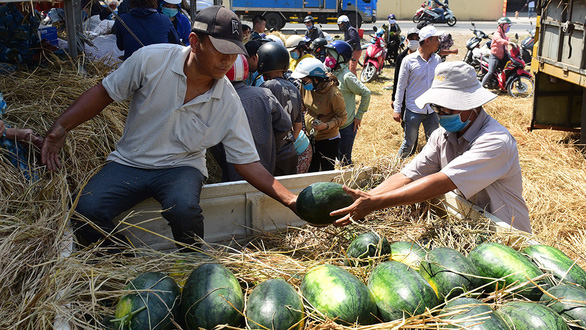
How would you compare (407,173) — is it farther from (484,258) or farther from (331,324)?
(331,324)

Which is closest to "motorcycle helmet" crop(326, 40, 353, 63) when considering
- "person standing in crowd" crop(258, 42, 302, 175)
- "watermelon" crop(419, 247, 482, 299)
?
→ "person standing in crowd" crop(258, 42, 302, 175)

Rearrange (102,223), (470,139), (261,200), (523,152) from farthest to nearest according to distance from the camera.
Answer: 1. (523,152)
2. (261,200)
3. (470,139)
4. (102,223)

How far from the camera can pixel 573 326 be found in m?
2.33

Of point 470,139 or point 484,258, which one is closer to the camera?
point 484,258

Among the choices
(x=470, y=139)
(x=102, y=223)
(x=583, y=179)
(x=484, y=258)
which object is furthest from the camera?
(x=583, y=179)

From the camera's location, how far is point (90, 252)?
112 inches

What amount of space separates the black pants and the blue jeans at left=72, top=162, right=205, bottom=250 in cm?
296

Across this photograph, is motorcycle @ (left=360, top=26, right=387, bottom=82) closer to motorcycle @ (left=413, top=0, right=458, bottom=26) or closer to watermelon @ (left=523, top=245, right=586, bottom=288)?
motorcycle @ (left=413, top=0, right=458, bottom=26)

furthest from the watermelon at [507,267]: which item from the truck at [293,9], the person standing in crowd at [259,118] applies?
the truck at [293,9]

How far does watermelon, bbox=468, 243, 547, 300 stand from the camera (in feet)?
8.33

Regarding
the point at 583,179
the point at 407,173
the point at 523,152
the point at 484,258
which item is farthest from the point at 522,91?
the point at 484,258

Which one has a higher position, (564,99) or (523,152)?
(564,99)

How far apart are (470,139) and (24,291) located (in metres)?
2.95

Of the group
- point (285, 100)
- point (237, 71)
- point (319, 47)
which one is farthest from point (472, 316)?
point (319, 47)
